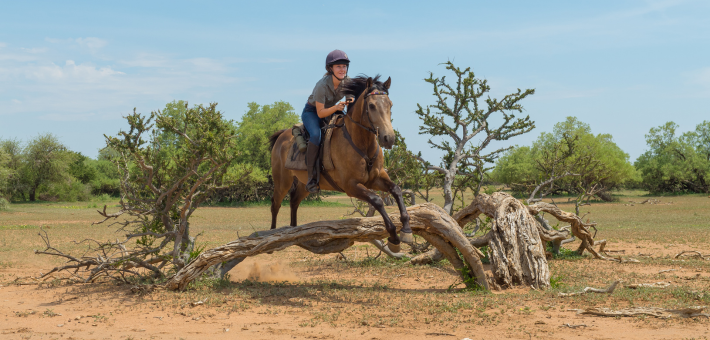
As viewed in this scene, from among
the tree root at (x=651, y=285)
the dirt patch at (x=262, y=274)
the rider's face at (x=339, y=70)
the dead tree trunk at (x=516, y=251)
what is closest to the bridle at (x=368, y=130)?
the rider's face at (x=339, y=70)

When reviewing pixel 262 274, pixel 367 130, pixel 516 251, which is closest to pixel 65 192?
pixel 262 274

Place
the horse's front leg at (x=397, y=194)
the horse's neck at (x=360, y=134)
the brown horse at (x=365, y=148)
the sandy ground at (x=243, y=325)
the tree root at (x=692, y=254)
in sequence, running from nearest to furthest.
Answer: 1. the sandy ground at (x=243, y=325)
2. the brown horse at (x=365, y=148)
3. the horse's front leg at (x=397, y=194)
4. the horse's neck at (x=360, y=134)
5. the tree root at (x=692, y=254)

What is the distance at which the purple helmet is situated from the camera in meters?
7.64

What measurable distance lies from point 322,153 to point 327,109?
2.52ft

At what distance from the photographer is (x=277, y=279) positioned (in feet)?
30.3

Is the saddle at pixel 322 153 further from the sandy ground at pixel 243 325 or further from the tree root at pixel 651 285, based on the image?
the tree root at pixel 651 285

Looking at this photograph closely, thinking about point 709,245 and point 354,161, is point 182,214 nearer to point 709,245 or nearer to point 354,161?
point 354,161

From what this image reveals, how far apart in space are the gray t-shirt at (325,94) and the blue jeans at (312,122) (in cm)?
16

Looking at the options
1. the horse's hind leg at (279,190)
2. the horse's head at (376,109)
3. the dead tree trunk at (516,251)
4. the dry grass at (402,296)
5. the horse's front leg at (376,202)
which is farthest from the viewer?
the horse's hind leg at (279,190)

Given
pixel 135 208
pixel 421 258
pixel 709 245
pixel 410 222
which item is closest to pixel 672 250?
pixel 709 245

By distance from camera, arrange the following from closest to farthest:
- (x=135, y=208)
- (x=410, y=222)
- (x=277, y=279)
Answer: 1. (x=410, y=222)
2. (x=135, y=208)
3. (x=277, y=279)

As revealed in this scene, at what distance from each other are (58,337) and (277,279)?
13.3 ft

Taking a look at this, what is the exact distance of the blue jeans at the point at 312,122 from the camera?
7.69 m

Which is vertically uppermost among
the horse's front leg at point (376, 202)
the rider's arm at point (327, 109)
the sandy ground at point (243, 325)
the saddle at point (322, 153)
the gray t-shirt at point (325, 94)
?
the gray t-shirt at point (325, 94)
